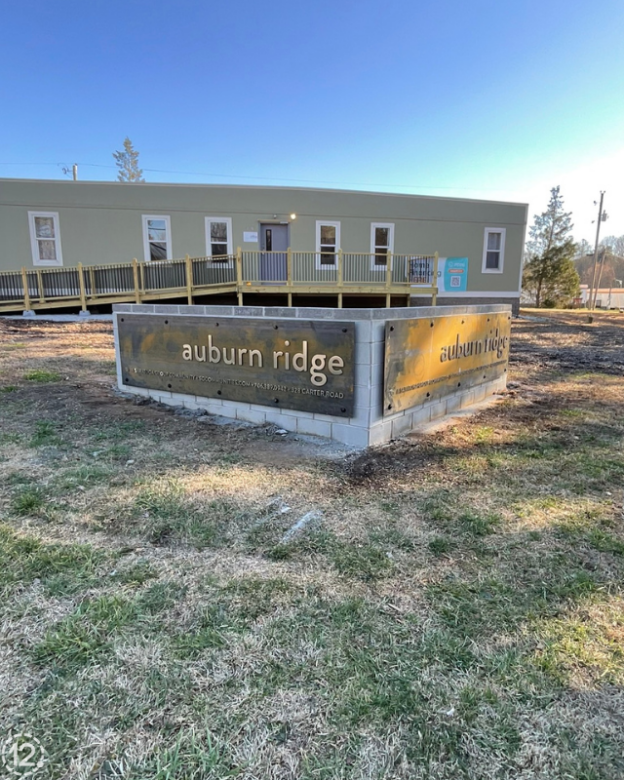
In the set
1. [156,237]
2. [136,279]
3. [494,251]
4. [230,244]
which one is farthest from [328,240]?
[136,279]

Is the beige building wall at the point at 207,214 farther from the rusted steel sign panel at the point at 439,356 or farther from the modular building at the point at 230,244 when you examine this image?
the rusted steel sign panel at the point at 439,356

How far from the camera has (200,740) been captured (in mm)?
1403

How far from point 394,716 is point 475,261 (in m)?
18.9

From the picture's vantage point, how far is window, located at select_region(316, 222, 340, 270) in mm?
16766

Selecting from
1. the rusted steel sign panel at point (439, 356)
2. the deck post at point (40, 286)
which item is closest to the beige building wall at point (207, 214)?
the deck post at point (40, 286)

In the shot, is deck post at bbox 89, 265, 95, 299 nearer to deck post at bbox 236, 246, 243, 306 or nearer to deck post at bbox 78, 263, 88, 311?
deck post at bbox 78, 263, 88, 311

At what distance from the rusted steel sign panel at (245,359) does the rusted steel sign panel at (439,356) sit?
42 cm

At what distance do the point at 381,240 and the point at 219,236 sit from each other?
5.84m

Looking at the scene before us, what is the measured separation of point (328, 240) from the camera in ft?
55.7

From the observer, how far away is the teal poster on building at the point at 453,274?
1800 cm

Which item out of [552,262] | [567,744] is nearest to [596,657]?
[567,744]

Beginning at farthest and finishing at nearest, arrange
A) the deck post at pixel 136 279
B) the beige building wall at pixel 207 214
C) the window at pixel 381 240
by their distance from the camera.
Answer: the window at pixel 381 240 → the beige building wall at pixel 207 214 → the deck post at pixel 136 279

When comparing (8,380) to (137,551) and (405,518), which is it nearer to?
(137,551)

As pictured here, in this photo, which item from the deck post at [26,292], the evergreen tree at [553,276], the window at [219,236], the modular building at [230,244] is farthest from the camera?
the evergreen tree at [553,276]
